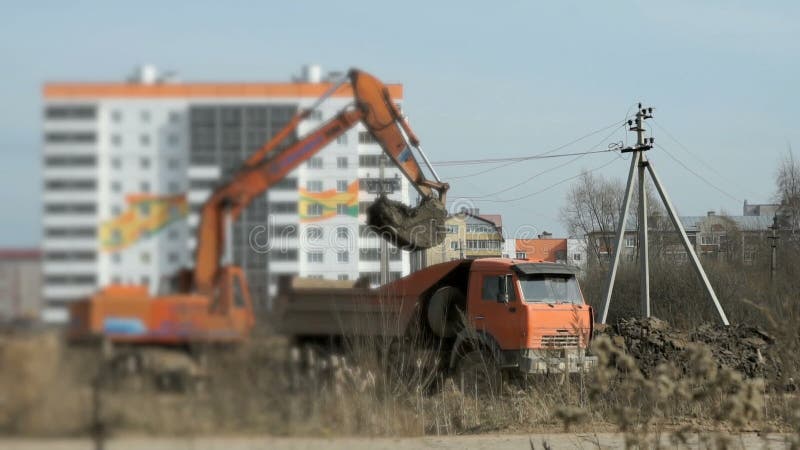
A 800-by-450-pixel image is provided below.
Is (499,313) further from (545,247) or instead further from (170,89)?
(170,89)

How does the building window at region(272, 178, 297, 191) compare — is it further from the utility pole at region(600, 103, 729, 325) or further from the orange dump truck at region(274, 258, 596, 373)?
the utility pole at region(600, 103, 729, 325)

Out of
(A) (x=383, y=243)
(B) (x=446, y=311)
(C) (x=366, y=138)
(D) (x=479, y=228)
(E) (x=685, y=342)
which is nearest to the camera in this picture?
(C) (x=366, y=138)

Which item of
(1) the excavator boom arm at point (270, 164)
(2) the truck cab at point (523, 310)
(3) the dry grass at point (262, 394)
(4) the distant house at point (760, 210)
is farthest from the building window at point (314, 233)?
(4) the distant house at point (760, 210)

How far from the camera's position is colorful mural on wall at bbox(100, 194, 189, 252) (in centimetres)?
267

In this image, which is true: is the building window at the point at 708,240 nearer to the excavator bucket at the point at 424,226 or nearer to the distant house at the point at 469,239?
the distant house at the point at 469,239

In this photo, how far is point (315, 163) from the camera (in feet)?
11.8

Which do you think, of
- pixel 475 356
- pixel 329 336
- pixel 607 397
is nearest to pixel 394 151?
pixel 329 336

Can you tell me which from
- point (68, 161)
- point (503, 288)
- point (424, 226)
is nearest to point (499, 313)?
point (503, 288)

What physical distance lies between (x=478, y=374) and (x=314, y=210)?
33.3 feet

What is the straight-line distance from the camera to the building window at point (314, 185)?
140 inches

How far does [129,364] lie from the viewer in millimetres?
2609

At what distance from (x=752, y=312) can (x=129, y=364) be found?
23055 mm

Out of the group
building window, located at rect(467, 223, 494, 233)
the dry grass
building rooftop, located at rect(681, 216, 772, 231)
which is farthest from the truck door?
building rooftop, located at rect(681, 216, 772, 231)

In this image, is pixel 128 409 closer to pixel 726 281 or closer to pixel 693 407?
pixel 693 407
